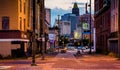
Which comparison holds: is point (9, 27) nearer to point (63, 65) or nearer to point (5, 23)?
point (5, 23)

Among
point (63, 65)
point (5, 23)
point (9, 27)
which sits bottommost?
point (63, 65)

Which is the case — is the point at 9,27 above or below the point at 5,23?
below

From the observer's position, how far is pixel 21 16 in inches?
2537

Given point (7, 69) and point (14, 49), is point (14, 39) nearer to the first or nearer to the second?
point (14, 49)

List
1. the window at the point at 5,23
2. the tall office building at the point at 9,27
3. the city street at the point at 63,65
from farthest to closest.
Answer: the window at the point at 5,23, the tall office building at the point at 9,27, the city street at the point at 63,65

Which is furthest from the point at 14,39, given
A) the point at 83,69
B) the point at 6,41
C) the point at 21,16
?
the point at 83,69

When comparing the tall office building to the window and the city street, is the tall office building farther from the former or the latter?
the city street

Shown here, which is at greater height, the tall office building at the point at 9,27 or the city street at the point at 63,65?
the tall office building at the point at 9,27

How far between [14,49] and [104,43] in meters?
31.5

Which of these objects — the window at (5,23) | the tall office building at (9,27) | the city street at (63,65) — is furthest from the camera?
the window at (5,23)

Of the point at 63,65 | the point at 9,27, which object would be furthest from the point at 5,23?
the point at 63,65

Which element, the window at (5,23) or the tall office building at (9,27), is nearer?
the tall office building at (9,27)

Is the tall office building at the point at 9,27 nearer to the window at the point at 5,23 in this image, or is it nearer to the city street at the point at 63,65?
the window at the point at 5,23

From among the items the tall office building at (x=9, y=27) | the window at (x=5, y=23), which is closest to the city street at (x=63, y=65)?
the tall office building at (x=9, y=27)
